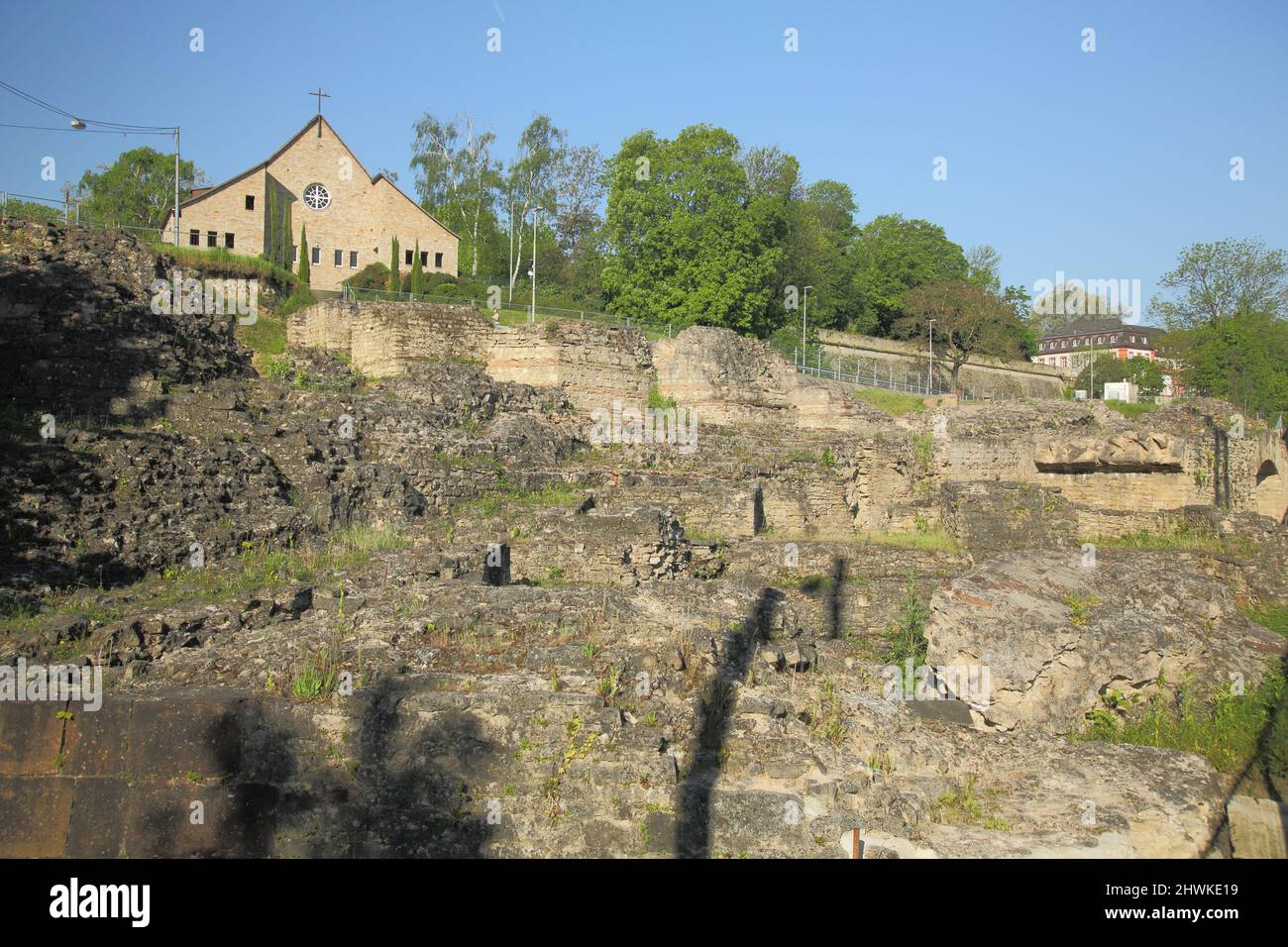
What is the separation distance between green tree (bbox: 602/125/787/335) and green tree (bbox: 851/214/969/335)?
40.4 ft

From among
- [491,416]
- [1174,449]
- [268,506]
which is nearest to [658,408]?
[491,416]

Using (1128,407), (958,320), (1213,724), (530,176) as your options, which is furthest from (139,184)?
(1213,724)

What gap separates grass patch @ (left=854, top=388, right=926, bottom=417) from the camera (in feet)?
116

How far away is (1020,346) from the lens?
5453 cm

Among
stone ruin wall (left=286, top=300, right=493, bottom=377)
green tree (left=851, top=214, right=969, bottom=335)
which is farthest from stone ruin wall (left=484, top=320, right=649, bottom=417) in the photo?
green tree (left=851, top=214, right=969, bottom=335)

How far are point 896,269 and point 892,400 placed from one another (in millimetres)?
20903

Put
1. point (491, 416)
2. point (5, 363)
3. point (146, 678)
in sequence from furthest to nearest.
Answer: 1. point (491, 416)
2. point (5, 363)
3. point (146, 678)

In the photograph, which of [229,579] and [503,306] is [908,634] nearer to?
[229,579]

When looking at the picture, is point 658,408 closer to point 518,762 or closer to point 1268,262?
point 518,762

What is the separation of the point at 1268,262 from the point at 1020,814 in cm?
4639

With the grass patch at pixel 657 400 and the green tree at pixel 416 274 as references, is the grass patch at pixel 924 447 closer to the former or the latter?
the grass patch at pixel 657 400

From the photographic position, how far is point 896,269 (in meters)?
55.0
